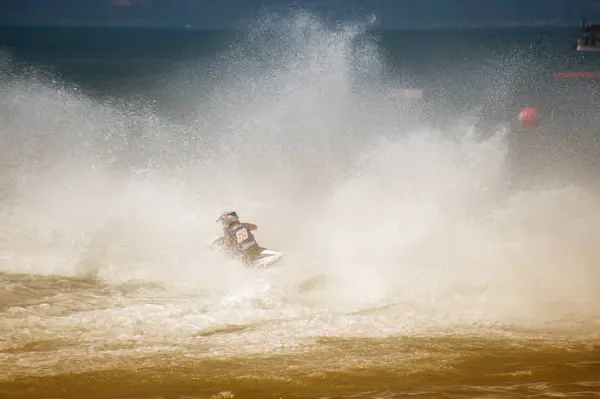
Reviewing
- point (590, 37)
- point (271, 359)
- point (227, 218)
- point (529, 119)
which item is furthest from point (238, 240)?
Answer: point (590, 37)

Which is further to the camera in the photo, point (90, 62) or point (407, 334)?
point (90, 62)

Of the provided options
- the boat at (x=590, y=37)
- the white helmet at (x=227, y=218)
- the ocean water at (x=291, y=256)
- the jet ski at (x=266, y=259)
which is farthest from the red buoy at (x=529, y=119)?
the white helmet at (x=227, y=218)

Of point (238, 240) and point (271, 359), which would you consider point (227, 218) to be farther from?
point (271, 359)

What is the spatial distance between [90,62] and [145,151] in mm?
68532

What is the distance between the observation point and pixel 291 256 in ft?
38.8

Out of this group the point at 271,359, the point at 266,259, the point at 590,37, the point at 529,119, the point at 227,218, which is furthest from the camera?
the point at 590,37

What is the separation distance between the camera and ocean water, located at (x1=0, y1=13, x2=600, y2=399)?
7.50m

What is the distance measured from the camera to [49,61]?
84.4 meters

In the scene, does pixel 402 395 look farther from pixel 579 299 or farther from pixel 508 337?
pixel 579 299

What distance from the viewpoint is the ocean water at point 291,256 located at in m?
7.50

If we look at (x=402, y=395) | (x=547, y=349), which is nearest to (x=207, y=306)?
(x=402, y=395)

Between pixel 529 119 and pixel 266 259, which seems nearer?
pixel 266 259

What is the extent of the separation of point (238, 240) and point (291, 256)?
0.96 meters

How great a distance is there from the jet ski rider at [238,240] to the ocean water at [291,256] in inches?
10.2
